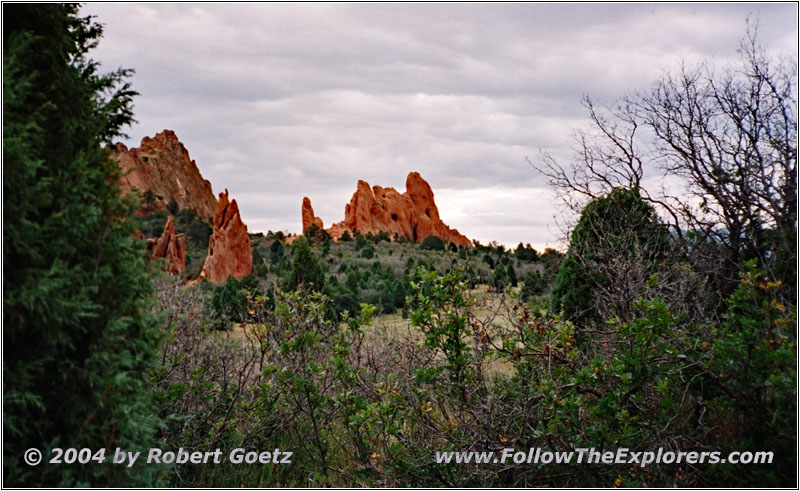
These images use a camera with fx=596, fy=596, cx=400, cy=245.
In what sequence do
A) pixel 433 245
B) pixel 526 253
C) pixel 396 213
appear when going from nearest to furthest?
pixel 526 253 → pixel 433 245 → pixel 396 213

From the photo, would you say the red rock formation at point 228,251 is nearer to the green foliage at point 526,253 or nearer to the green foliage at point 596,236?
the green foliage at point 526,253

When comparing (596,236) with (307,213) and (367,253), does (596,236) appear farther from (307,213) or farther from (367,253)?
(307,213)

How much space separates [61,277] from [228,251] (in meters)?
30.6

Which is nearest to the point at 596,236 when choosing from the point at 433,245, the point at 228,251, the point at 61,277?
the point at 61,277

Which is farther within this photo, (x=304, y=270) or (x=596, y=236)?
(x=304, y=270)

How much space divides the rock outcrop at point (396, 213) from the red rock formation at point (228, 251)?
150 ft

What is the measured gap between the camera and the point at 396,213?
8638cm

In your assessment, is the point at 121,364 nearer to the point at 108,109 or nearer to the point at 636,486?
the point at 108,109

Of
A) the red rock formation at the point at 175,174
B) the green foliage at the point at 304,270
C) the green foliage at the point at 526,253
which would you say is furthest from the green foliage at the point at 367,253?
the red rock formation at the point at 175,174

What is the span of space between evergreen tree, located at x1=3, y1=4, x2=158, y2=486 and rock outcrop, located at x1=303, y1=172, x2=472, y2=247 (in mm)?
76463

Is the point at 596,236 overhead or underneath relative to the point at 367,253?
underneath

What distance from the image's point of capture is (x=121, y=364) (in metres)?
2.93

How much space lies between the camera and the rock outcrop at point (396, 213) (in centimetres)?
8381

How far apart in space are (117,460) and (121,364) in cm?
47
